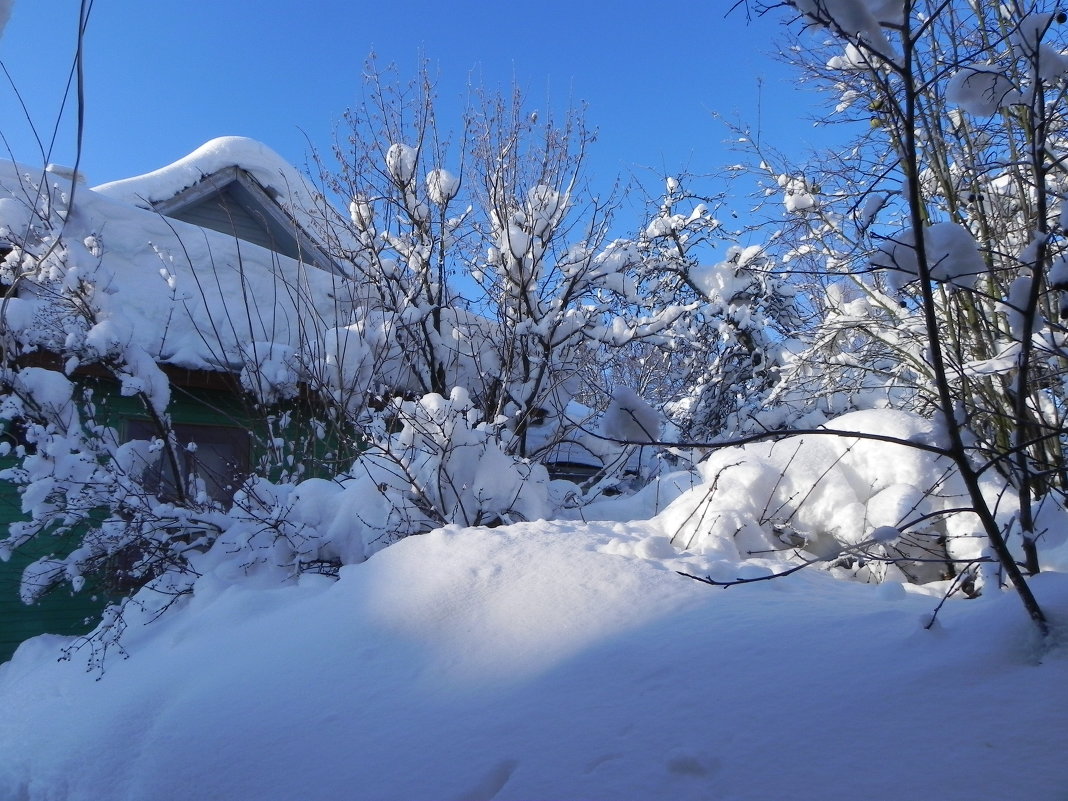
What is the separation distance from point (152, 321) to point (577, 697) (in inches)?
232

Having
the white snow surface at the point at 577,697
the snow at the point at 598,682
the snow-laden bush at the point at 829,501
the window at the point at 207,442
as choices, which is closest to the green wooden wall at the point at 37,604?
the window at the point at 207,442

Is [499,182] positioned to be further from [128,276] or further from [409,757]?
[409,757]

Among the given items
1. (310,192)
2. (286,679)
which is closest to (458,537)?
(286,679)

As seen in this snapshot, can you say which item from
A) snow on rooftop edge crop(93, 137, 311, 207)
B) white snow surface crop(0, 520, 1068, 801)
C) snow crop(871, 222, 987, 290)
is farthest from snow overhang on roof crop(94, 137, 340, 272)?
snow crop(871, 222, 987, 290)

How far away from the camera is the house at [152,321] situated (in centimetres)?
511

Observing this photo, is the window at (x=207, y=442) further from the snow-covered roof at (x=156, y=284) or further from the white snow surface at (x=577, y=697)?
the white snow surface at (x=577, y=697)

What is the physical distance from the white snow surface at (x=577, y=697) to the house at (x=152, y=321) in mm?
2516

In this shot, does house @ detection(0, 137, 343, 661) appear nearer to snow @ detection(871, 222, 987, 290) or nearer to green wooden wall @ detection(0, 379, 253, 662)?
green wooden wall @ detection(0, 379, 253, 662)

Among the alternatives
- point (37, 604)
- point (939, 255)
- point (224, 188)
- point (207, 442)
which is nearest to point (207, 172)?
point (224, 188)

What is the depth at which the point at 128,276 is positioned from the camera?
21.7 feet

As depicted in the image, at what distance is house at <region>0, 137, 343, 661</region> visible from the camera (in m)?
5.11

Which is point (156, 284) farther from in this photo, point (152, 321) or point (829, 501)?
point (829, 501)

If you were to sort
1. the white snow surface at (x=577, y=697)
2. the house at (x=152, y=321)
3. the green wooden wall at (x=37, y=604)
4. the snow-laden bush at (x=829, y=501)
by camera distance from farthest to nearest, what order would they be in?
the green wooden wall at (x=37, y=604) < the house at (x=152, y=321) < the snow-laden bush at (x=829, y=501) < the white snow surface at (x=577, y=697)

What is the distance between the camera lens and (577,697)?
1.83m
